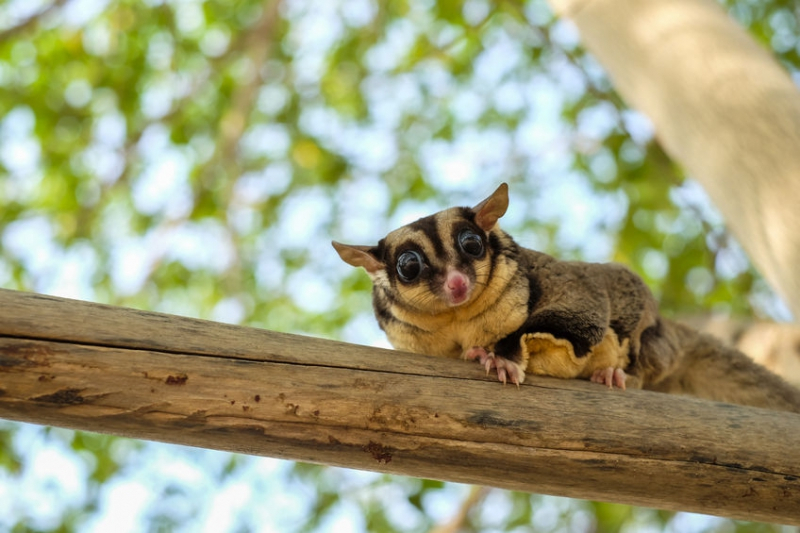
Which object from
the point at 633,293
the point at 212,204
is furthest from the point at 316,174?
the point at 633,293

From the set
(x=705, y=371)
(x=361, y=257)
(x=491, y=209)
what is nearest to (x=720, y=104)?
(x=491, y=209)

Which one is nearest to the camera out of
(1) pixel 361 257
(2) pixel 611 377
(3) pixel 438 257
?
(2) pixel 611 377

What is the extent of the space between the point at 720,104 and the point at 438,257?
153 cm

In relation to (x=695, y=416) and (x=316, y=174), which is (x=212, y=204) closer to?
(x=316, y=174)

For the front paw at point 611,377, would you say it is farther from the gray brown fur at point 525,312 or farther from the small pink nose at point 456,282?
the small pink nose at point 456,282

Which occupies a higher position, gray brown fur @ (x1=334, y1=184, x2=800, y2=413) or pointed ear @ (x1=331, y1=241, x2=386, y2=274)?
pointed ear @ (x1=331, y1=241, x2=386, y2=274)

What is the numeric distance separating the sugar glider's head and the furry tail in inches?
36.9

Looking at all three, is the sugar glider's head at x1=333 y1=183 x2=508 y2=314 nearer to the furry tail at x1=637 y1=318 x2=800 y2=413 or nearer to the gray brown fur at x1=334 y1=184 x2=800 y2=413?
the gray brown fur at x1=334 y1=184 x2=800 y2=413

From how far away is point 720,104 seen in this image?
3646mm

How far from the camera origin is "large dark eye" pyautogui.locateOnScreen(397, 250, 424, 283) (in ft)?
11.3

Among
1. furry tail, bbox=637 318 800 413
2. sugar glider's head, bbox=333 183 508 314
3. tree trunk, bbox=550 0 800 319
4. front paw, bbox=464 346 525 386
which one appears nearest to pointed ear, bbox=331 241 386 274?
sugar glider's head, bbox=333 183 508 314

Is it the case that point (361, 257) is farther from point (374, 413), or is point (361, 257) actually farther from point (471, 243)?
point (374, 413)

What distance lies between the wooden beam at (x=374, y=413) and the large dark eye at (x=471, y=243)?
70 cm

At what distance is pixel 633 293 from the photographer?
3.75 meters
